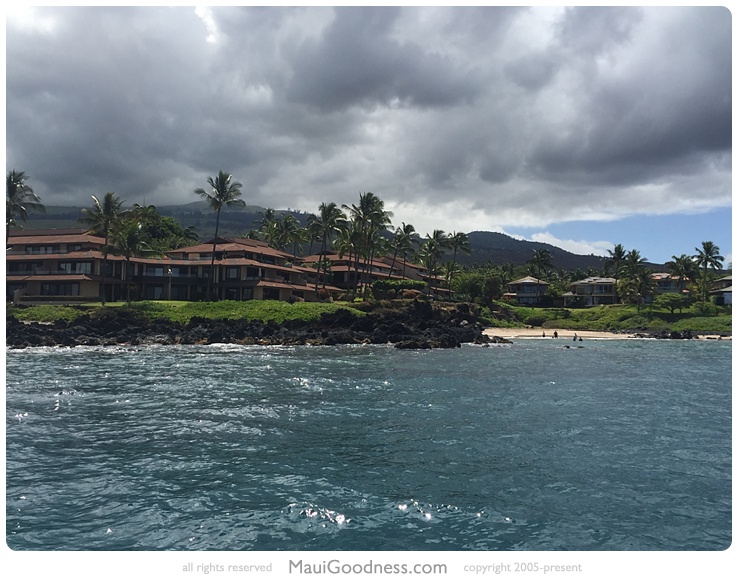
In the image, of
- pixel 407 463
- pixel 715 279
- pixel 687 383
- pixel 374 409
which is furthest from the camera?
pixel 715 279

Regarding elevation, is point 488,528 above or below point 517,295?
below

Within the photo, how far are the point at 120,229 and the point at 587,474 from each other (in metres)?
69.7

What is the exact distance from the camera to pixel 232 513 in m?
9.66

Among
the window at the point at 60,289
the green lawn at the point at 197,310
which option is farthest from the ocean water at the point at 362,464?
the window at the point at 60,289

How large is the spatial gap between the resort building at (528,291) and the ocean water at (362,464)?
87.0 meters

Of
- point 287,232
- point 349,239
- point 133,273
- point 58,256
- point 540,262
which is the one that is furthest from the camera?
point 540,262

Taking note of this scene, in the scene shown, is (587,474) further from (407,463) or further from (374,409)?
(374,409)

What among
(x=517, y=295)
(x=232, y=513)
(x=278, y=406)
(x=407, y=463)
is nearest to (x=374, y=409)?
(x=278, y=406)

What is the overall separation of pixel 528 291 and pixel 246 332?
78.1m

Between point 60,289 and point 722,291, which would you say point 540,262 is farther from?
point 60,289

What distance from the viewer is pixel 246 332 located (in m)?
53.2

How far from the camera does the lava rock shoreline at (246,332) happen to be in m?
46.0

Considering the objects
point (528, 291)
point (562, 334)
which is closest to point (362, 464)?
point (562, 334)

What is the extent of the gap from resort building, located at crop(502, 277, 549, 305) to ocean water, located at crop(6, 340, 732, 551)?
8702cm
